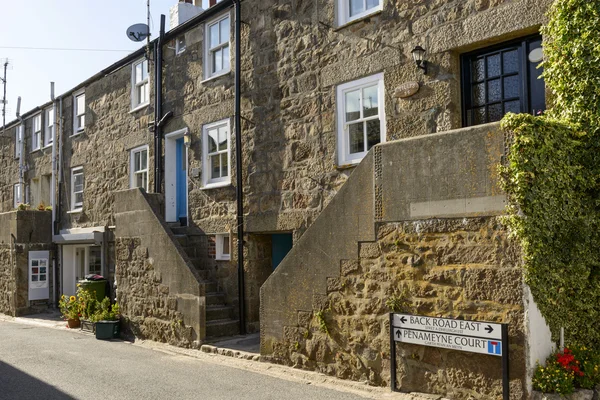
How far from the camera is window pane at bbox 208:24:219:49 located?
43.3 feet

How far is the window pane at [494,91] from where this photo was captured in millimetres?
8765

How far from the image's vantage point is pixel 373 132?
32.6 ft

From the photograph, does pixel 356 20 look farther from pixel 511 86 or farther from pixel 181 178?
pixel 181 178

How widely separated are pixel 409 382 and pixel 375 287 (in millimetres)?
1232

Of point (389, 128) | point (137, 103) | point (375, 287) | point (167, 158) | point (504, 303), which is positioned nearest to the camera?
point (504, 303)

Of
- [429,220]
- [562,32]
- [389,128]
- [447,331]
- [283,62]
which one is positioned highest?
[283,62]

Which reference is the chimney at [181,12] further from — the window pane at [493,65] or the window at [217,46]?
the window pane at [493,65]

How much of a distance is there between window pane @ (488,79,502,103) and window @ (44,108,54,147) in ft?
51.8

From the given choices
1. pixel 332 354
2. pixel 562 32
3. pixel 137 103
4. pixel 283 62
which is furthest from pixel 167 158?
pixel 562 32

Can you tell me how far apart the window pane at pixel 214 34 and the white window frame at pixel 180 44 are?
3.18ft

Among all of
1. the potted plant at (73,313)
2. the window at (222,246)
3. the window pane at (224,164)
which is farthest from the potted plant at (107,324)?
the window pane at (224,164)

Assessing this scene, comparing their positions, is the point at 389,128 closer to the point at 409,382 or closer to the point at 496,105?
the point at 496,105

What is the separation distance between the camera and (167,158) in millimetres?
14594

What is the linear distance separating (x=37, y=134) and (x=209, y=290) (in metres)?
12.3
